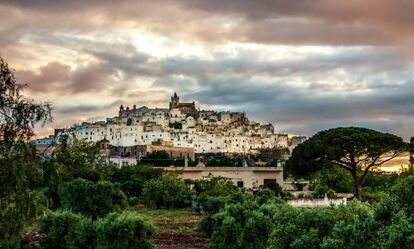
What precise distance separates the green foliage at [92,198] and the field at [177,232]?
87.2 inches

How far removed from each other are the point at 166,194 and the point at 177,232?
17424 millimetres

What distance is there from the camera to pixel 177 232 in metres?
34.4

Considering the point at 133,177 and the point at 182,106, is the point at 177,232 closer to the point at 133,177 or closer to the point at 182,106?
the point at 133,177

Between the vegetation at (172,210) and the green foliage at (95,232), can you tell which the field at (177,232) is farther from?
the green foliage at (95,232)

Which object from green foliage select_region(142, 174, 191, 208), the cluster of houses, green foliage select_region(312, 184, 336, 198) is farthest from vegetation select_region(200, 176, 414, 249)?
the cluster of houses

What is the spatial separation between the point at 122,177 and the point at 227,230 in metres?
34.4

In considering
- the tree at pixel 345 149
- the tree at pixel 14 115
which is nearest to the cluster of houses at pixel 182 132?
the tree at pixel 345 149

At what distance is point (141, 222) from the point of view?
24906 millimetres

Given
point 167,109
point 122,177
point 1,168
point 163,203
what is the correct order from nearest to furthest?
point 1,168, point 163,203, point 122,177, point 167,109

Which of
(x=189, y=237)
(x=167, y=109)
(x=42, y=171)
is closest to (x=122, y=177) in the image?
(x=189, y=237)

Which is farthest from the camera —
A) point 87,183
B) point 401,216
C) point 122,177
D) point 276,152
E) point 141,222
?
point 276,152

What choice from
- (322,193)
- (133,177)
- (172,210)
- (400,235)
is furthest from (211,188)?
(400,235)

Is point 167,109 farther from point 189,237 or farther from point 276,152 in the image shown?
point 189,237

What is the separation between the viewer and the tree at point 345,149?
4975cm
